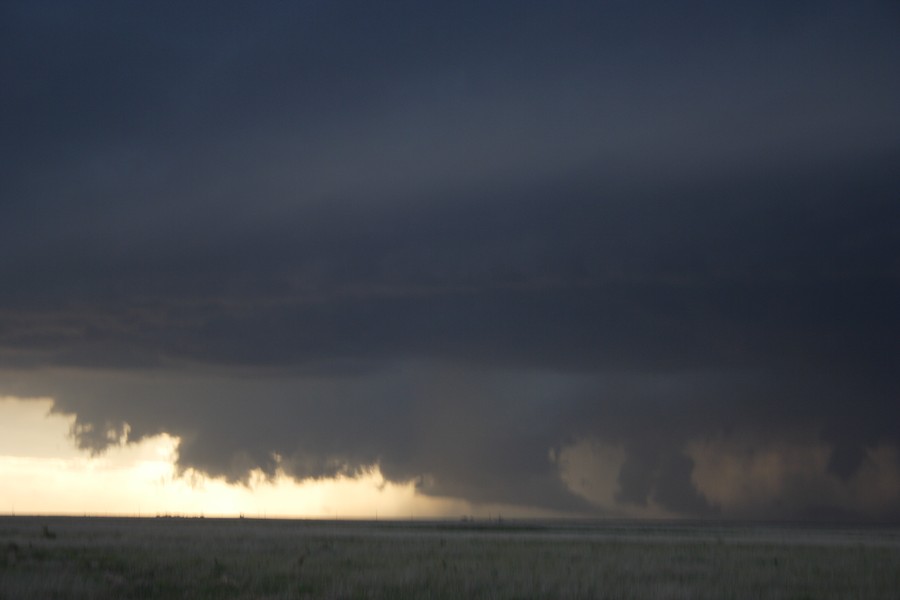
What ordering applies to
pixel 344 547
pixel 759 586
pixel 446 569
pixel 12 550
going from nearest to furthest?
1. pixel 759 586
2. pixel 446 569
3. pixel 12 550
4. pixel 344 547

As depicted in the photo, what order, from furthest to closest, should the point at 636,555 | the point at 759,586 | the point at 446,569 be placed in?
the point at 636,555
the point at 446,569
the point at 759,586

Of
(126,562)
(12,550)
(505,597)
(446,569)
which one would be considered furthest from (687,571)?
(12,550)

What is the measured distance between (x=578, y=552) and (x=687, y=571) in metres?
13.9

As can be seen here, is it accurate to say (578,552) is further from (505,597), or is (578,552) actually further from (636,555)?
(505,597)

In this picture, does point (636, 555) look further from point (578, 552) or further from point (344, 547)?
point (344, 547)

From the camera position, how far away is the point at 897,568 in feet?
132

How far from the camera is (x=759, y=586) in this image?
31.3 m

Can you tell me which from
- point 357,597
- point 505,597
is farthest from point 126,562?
point 505,597

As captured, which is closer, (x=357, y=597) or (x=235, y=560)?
(x=357, y=597)

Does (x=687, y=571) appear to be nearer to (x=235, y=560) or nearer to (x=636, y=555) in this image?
(x=636, y=555)

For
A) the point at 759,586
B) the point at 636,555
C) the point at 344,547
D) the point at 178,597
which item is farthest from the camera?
the point at 344,547

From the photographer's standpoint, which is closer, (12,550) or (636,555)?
(12,550)

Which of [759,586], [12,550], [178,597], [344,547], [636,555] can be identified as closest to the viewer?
[178,597]

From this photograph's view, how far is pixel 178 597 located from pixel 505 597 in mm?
9745
